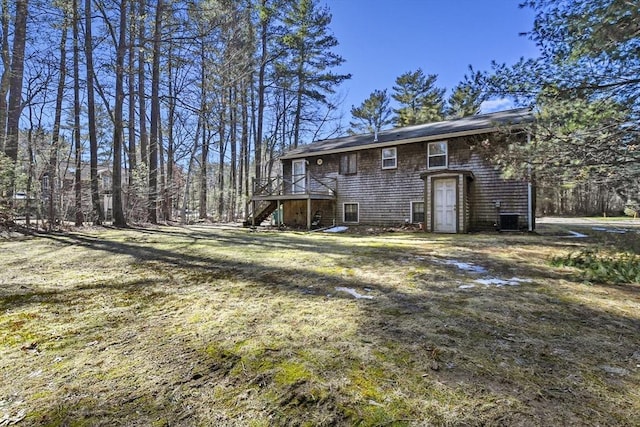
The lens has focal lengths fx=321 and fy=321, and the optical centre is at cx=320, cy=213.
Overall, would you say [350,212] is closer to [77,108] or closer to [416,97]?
[77,108]

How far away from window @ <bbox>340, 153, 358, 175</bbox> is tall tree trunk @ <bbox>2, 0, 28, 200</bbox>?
11014 millimetres

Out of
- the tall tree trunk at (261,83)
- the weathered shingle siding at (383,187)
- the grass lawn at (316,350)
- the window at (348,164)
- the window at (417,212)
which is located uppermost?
the tall tree trunk at (261,83)

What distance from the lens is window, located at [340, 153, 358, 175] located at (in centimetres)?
1424

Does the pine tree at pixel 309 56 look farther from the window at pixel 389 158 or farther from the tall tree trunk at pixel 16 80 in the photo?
the tall tree trunk at pixel 16 80

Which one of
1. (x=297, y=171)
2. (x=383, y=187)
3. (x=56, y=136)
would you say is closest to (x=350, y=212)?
(x=383, y=187)

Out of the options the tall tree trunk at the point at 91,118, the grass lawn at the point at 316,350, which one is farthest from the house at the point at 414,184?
the grass lawn at the point at 316,350

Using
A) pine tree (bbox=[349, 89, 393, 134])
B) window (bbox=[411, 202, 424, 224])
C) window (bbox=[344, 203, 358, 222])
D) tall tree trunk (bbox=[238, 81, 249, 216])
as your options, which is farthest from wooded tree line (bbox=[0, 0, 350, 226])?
window (bbox=[411, 202, 424, 224])

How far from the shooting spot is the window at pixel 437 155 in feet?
39.6

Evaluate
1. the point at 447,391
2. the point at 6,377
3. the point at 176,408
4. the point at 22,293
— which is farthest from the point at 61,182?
the point at 447,391

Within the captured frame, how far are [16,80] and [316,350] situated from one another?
1241cm

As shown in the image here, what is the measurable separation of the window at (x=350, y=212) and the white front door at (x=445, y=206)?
3.76 meters

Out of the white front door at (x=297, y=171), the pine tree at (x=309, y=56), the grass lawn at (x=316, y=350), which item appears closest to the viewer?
the grass lawn at (x=316, y=350)

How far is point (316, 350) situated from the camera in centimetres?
188

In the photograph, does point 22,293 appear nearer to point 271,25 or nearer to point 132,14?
point 132,14
